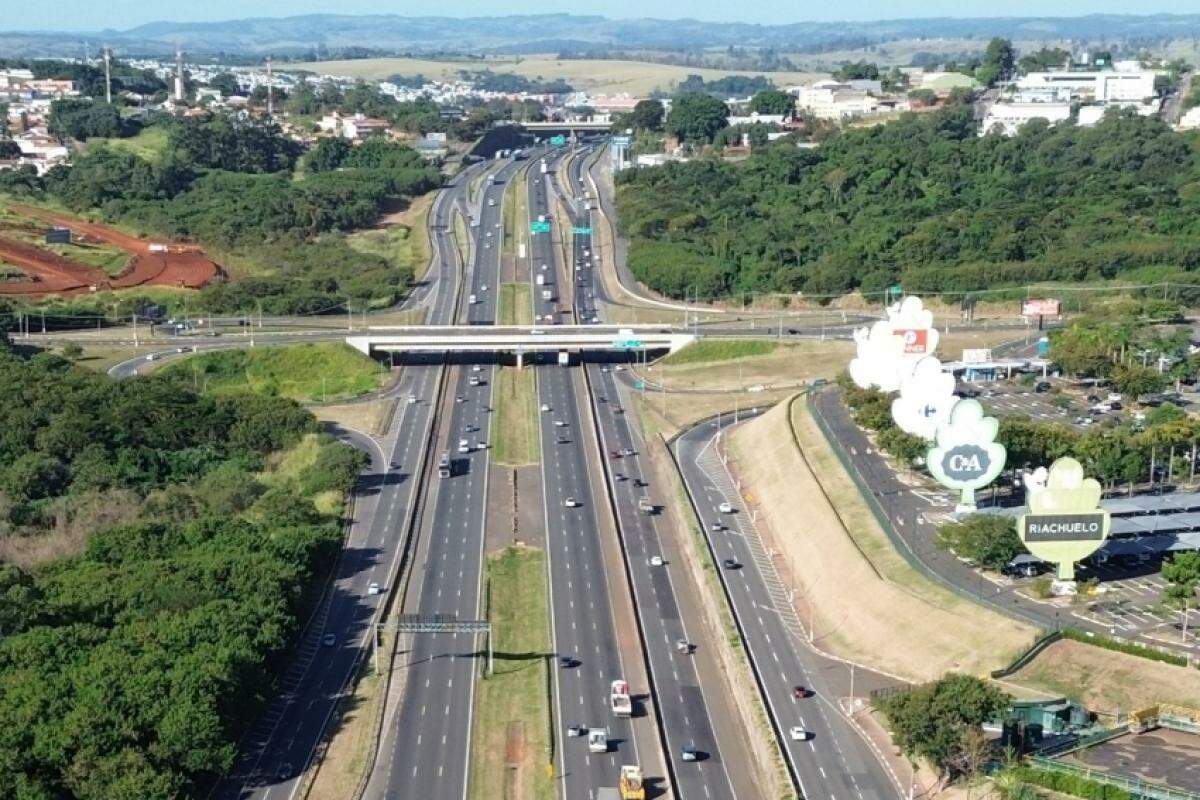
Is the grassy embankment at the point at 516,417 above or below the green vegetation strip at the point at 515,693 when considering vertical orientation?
above

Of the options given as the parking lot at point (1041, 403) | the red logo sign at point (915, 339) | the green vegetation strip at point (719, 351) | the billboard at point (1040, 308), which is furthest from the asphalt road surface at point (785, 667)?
the billboard at point (1040, 308)

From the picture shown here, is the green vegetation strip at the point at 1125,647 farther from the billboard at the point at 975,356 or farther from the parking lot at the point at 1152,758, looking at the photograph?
the billboard at the point at 975,356

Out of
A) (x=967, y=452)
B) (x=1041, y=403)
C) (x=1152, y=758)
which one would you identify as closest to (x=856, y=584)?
(x=967, y=452)

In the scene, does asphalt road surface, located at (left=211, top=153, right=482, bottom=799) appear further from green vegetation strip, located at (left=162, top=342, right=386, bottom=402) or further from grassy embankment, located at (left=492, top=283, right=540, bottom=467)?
green vegetation strip, located at (left=162, top=342, right=386, bottom=402)

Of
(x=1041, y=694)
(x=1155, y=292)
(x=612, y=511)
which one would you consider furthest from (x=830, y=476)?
(x=1155, y=292)

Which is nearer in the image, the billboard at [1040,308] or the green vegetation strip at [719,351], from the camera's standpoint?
the billboard at [1040,308]

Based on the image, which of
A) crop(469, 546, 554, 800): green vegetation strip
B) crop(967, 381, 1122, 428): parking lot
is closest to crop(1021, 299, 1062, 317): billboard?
crop(967, 381, 1122, 428): parking lot
